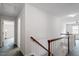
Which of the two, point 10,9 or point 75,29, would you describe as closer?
point 75,29

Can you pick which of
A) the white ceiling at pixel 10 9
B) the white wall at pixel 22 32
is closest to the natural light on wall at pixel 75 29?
the white wall at pixel 22 32

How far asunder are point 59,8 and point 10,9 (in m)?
1.17

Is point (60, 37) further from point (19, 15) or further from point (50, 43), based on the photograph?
point (19, 15)

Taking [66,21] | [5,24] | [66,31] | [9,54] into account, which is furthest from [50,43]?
[5,24]

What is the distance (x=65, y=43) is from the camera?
2326 millimetres

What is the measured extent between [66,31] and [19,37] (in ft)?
3.73

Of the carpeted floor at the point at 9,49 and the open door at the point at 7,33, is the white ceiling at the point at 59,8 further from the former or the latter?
the carpeted floor at the point at 9,49

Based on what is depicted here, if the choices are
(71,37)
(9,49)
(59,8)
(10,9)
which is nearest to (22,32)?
(9,49)

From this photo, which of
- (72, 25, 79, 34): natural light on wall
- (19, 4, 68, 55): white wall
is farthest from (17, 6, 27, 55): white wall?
(72, 25, 79, 34): natural light on wall

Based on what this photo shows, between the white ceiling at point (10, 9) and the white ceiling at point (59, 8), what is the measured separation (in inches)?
14.6

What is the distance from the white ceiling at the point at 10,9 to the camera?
7.04 feet

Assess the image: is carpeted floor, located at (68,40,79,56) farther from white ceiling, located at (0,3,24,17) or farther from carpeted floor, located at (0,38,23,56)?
white ceiling, located at (0,3,24,17)

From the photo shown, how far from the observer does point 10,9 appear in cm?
226

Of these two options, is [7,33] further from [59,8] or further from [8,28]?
[59,8]
